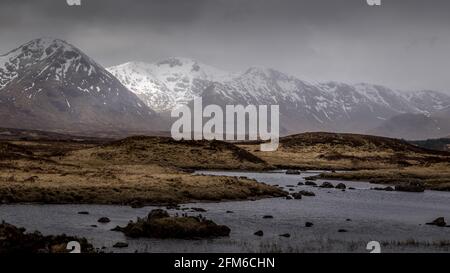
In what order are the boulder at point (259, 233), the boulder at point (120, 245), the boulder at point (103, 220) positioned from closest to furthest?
the boulder at point (120, 245)
the boulder at point (259, 233)
the boulder at point (103, 220)

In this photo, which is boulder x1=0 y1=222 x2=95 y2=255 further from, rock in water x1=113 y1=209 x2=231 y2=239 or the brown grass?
the brown grass

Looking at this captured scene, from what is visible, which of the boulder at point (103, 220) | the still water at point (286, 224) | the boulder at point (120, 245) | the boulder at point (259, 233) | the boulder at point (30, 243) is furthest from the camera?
the boulder at point (103, 220)

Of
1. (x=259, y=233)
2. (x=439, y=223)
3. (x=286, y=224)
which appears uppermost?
(x=259, y=233)

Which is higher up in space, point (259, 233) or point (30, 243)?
point (30, 243)

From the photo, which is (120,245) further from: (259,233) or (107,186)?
(107,186)

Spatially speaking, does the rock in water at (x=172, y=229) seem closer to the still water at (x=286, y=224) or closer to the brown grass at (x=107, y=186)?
the still water at (x=286, y=224)

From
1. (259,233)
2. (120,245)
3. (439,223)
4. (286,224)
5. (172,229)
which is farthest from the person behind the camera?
(439,223)

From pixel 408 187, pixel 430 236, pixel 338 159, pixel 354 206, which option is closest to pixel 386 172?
pixel 408 187

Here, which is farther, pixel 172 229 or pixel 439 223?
pixel 439 223

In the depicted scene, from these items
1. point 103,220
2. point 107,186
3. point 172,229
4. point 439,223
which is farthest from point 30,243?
point 439,223

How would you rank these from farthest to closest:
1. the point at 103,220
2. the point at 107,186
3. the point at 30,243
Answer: the point at 107,186 < the point at 103,220 < the point at 30,243

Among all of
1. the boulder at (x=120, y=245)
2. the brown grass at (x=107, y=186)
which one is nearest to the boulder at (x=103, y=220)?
the boulder at (x=120, y=245)

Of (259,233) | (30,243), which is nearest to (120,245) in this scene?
(30,243)
